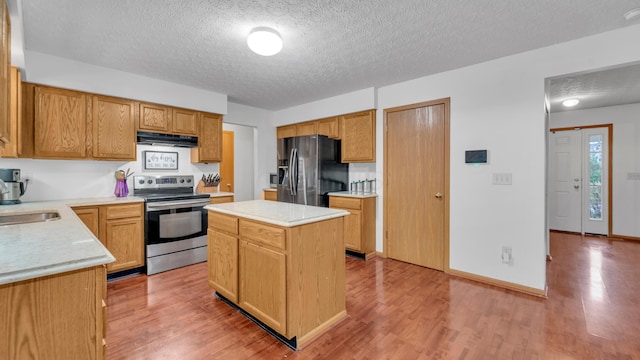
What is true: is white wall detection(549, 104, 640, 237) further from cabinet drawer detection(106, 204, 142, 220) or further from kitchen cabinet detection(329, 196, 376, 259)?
cabinet drawer detection(106, 204, 142, 220)

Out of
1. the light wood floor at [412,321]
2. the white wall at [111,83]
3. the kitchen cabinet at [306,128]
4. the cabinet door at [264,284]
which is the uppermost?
the white wall at [111,83]

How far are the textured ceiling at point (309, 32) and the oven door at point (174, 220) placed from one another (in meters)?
1.61

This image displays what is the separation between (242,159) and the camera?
5.98m

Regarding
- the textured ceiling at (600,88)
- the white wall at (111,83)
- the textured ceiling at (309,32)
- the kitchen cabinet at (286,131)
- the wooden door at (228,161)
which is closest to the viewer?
the textured ceiling at (309,32)

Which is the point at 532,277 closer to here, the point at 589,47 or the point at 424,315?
the point at 424,315

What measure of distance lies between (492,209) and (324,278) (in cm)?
208

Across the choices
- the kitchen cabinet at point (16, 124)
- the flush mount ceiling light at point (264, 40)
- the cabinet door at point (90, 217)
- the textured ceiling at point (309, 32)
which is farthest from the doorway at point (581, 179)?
the kitchen cabinet at point (16, 124)

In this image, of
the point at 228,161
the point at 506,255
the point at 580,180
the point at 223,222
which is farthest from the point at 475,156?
the point at 228,161

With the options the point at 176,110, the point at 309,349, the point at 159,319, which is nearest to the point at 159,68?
the point at 176,110

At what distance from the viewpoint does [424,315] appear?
7.59 feet

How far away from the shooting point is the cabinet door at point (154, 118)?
11.4 feet

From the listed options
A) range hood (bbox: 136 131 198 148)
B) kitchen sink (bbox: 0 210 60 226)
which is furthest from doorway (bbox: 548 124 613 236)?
kitchen sink (bbox: 0 210 60 226)

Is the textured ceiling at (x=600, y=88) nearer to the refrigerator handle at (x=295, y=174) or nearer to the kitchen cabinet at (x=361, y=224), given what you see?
the kitchen cabinet at (x=361, y=224)

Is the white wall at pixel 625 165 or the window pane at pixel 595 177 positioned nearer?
the white wall at pixel 625 165
